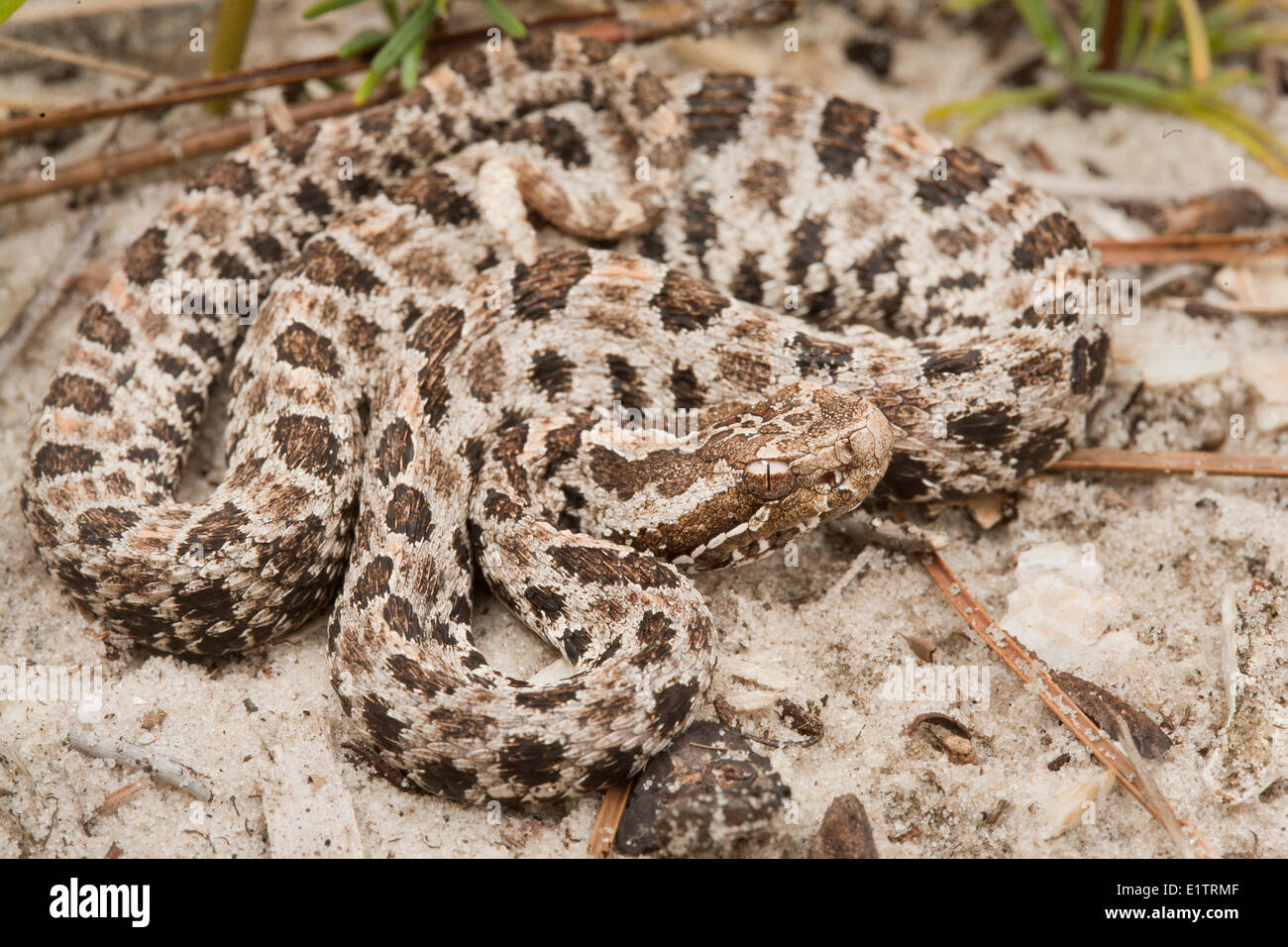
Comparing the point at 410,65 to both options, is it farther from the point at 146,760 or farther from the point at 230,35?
the point at 146,760

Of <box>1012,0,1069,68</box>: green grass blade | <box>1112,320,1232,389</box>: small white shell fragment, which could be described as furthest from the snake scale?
<box>1012,0,1069,68</box>: green grass blade

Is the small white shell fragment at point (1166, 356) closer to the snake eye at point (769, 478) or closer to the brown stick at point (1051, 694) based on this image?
the brown stick at point (1051, 694)

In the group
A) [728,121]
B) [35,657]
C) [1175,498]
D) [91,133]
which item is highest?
[728,121]

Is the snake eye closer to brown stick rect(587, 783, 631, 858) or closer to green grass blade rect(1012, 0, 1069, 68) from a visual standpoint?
brown stick rect(587, 783, 631, 858)

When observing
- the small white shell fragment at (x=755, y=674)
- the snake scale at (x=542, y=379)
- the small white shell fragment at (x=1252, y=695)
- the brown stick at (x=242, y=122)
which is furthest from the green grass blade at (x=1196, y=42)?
the small white shell fragment at (x=755, y=674)
